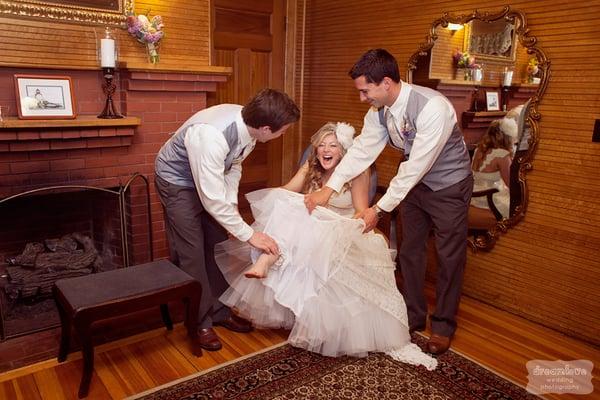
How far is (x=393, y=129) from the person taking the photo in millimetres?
2432

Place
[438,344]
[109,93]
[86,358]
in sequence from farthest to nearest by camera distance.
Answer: [109,93] → [438,344] → [86,358]

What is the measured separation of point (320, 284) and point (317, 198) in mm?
468

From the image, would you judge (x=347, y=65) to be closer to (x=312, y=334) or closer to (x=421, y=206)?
(x=421, y=206)

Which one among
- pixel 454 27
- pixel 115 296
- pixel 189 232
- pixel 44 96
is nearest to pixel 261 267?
pixel 189 232

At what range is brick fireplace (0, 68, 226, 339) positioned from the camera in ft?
8.70

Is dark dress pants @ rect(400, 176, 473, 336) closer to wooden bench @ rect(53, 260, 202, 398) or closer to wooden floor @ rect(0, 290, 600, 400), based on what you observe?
wooden floor @ rect(0, 290, 600, 400)

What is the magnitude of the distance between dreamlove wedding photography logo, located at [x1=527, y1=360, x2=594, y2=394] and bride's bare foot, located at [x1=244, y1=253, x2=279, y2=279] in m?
1.27

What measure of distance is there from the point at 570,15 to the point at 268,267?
1.98m

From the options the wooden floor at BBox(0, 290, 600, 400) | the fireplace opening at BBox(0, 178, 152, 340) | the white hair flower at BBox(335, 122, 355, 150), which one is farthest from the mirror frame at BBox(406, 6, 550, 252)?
the fireplace opening at BBox(0, 178, 152, 340)

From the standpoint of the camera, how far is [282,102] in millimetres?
2113

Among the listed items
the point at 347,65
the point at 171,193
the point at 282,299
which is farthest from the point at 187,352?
the point at 347,65

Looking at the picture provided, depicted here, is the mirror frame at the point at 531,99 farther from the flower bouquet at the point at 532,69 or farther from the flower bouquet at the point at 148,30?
the flower bouquet at the point at 148,30

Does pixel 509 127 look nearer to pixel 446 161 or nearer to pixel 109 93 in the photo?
pixel 446 161

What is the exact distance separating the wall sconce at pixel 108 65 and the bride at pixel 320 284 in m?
1.06
